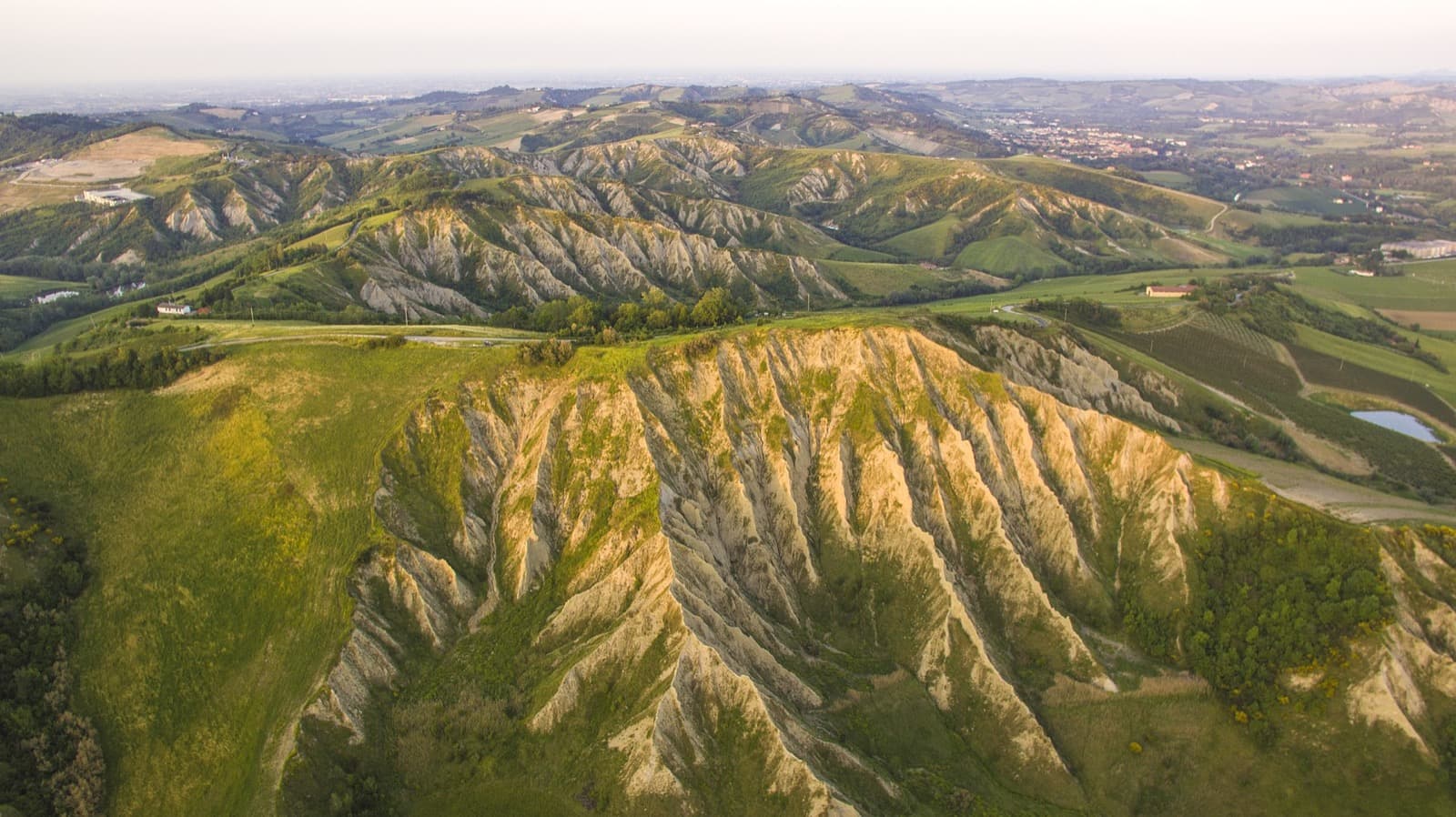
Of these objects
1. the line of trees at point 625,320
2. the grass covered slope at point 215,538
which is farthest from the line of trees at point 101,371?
the line of trees at point 625,320

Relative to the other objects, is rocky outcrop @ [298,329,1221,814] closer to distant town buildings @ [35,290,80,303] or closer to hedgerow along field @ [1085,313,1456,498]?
hedgerow along field @ [1085,313,1456,498]

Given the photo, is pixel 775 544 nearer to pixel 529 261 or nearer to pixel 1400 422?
pixel 1400 422

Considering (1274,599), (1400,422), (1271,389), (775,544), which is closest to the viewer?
(1274,599)

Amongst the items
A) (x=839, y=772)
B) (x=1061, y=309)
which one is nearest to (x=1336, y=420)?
(x=1061, y=309)

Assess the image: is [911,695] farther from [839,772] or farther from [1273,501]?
[1273,501]

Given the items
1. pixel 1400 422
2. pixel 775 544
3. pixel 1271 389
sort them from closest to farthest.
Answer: pixel 775 544
pixel 1400 422
pixel 1271 389

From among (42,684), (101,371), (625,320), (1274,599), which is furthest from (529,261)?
(1274,599)
